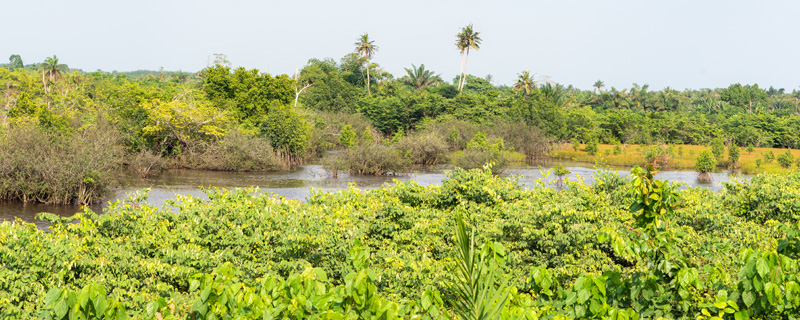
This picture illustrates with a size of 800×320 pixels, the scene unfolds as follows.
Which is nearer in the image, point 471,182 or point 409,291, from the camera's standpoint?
point 409,291

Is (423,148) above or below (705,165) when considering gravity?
above

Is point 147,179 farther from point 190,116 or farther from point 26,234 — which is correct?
point 26,234

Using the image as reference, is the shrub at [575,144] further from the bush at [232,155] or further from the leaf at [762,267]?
the leaf at [762,267]

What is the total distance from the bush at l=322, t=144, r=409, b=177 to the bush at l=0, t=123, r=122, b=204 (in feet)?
39.2

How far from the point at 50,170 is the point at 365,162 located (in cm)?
1497

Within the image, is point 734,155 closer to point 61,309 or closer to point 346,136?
point 346,136

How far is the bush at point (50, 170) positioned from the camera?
1861cm

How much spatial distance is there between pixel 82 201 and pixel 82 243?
12.6 m

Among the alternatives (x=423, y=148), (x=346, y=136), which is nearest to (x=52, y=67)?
(x=346, y=136)

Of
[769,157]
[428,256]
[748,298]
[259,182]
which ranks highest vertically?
[769,157]

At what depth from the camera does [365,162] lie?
30625 millimetres

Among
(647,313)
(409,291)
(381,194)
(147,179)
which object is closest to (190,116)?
(147,179)

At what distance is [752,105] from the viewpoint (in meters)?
87.1

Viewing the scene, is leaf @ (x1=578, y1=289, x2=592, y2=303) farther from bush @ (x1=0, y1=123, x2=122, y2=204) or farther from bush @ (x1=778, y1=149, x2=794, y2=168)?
bush @ (x1=778, y1=149, x2=794, y2=168)
